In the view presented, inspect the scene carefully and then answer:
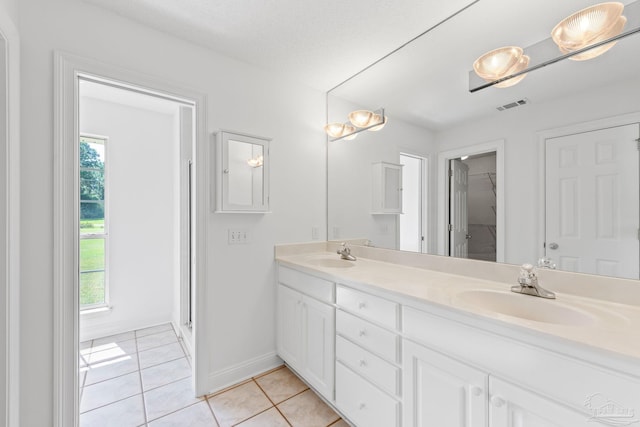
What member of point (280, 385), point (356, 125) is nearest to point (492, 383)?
point (280, 385)

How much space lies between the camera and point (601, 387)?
2.36 feet

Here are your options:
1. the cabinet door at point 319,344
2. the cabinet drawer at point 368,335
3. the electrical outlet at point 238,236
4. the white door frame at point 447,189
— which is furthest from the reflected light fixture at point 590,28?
the electrical outlet at point 238,236

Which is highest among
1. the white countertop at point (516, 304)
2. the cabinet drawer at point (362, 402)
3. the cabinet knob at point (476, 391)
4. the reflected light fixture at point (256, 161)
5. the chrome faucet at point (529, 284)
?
the reflected light fixture at point (256, 161)

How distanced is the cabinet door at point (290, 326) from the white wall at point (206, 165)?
11cm

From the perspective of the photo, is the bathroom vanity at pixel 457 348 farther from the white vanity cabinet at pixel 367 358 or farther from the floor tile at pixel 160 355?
the floor tile at pixel 160 355

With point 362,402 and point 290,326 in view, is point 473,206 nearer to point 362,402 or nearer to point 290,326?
point 362,402

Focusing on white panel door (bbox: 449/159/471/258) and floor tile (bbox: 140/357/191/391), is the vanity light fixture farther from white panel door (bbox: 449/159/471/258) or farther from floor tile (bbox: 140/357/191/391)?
floor tile (bbox: 140/357/191/391)

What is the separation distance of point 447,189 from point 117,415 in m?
2.52

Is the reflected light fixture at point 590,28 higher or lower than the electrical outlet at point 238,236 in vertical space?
higher

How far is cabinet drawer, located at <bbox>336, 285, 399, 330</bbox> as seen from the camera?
127 cm

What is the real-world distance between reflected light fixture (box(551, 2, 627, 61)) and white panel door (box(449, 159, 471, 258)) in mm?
677

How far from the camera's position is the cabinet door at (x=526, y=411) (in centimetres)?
75

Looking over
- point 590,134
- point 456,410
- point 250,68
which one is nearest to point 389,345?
point 456,410

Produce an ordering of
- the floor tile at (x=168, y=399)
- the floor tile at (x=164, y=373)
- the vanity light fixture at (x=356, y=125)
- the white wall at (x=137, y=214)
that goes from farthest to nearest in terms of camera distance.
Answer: the white wall at (x=137, y=214) → the vanity light fixture at (x=356, y=125) → the floor tile at (x=164, y=373) → the floor tile at (x=168, y=399)
